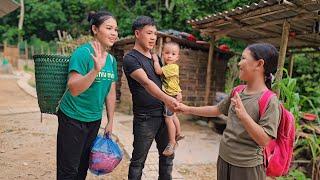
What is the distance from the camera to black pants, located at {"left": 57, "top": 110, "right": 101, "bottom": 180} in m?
2.51

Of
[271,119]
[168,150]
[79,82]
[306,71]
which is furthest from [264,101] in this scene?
[306,71]

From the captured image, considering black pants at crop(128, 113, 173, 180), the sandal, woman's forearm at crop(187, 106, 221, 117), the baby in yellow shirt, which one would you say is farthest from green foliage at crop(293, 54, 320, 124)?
woman's forearm at crop(187, 106, 221, 117)

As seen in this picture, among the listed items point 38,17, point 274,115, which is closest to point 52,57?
point 274,115

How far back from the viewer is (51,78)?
2.56 m

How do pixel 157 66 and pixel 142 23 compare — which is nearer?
pixel 142 23

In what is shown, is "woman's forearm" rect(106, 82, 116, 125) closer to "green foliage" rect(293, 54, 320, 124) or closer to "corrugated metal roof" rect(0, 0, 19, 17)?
"corrugated metal roof" rect(0, 0, 19, 17)

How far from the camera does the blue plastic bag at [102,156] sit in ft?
8.86

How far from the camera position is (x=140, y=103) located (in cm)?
294

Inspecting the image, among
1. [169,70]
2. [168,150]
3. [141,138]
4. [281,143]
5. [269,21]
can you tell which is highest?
[269,21]

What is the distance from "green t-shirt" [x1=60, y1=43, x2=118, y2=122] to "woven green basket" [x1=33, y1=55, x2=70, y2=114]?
0.09 meters

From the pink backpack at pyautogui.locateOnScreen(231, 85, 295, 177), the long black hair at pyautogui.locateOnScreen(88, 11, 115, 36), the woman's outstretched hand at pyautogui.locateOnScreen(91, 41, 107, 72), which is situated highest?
the long black hair at pyautogui.locateOnScreen(88, 11, 115, 36)

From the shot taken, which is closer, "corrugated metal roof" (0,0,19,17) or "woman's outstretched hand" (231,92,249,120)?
"woman's outstretched hand" (231,92,249,120)

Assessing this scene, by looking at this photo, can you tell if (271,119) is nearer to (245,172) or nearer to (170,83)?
(245,172)

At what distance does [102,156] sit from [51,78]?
724 millimetres
